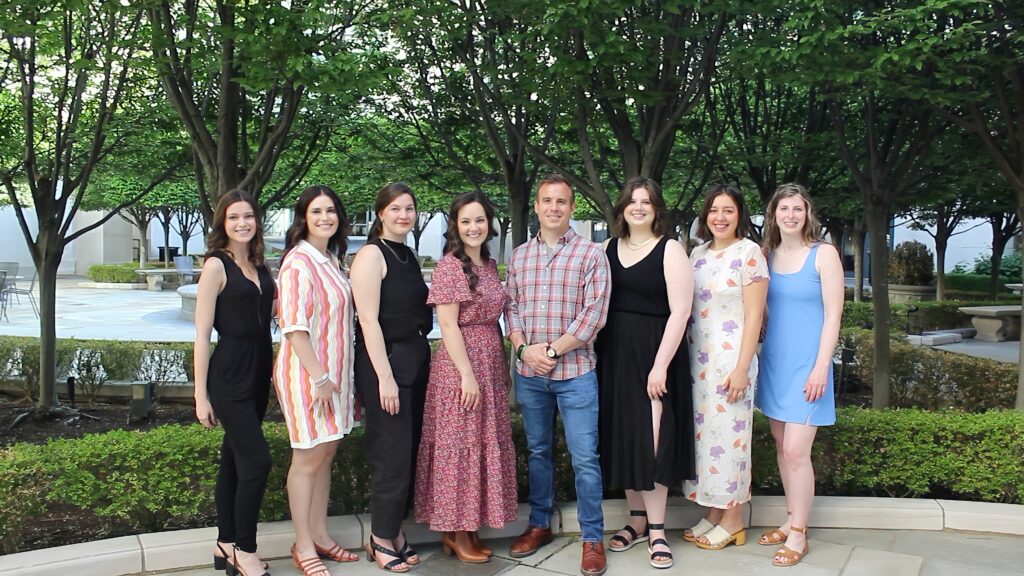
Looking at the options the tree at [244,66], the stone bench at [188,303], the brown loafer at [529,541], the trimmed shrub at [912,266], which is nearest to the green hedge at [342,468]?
the brown loafer at [529,541]

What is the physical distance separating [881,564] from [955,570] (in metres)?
0.38

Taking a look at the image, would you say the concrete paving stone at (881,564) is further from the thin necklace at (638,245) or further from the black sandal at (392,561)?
the black sandal at (392,561)

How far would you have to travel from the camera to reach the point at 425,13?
6043mm

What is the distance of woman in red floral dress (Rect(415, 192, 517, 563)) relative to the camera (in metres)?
3.98

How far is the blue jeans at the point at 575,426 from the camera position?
4.08m

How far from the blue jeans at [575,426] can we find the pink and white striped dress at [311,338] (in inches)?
36.4

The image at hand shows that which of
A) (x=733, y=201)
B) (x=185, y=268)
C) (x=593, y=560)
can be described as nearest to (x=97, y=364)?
(x=593, y=560)

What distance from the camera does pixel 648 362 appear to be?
4.12 metres

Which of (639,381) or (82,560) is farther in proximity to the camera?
(639,381)

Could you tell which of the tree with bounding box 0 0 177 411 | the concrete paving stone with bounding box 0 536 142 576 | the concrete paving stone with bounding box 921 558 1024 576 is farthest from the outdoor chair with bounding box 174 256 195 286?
the concrete paving stone with bounding box 921 558 1024 576

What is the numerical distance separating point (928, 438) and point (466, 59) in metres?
4.72

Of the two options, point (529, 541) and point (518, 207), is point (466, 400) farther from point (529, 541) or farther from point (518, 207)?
point (518, 207)

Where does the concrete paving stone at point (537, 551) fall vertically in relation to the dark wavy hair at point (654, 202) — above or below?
below

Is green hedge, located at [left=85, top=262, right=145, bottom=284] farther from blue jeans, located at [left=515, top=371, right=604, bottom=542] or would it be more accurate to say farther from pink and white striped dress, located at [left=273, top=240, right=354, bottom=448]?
blue jeans, located at [left=515, top=371, right=604, bottom=542]
